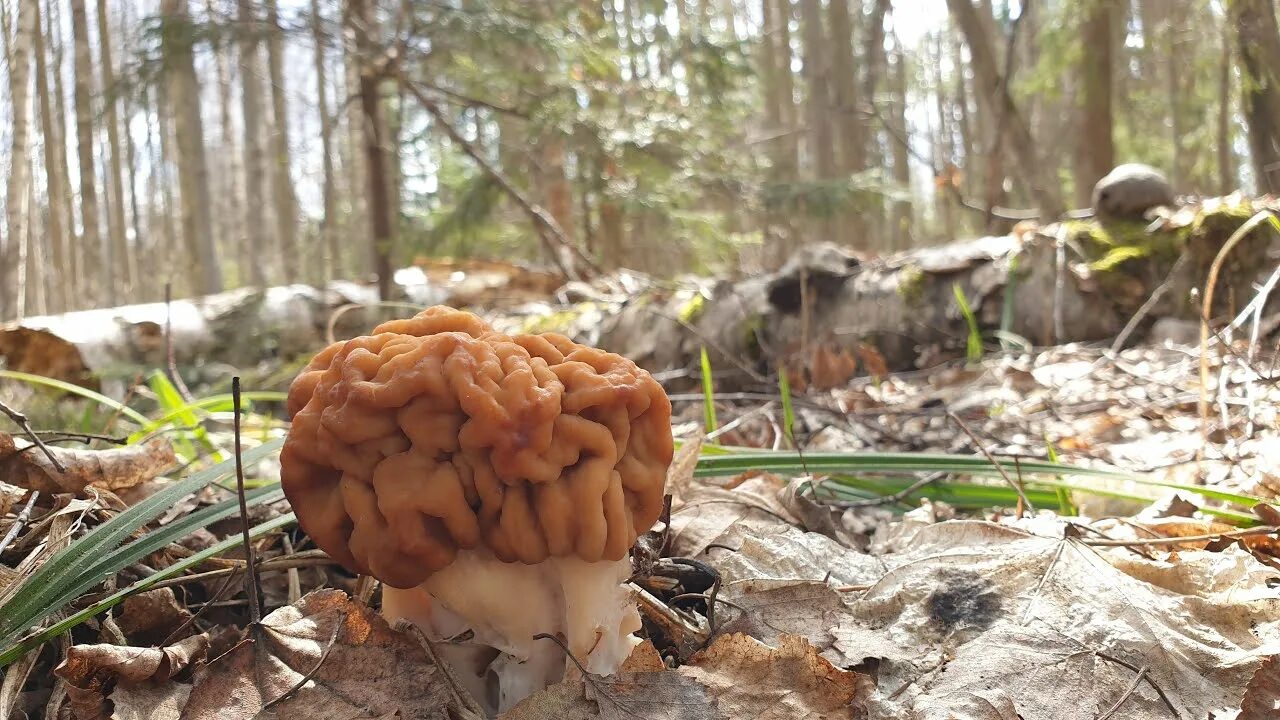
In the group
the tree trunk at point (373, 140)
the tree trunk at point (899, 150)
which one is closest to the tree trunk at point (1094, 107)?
the tree trunk at point (373, 140)

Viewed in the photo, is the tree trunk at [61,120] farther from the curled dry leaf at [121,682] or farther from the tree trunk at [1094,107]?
the curled dry leaf at [121,682]

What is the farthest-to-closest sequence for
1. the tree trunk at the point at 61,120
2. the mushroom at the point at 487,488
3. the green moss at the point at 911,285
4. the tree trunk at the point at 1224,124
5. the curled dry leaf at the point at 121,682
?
1. the tree trunk at the point at 61,120
2. the tree trunk at the point at 1224,124
3. the green moss at the point at 911,285
4. the mushroom at the point at 487,488
5. the curled dry leaf at the point at 121,682

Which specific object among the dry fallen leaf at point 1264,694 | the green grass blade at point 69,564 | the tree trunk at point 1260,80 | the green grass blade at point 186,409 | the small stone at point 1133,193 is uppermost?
the tree trunk at point 1260,80

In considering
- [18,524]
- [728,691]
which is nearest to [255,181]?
[18,524]

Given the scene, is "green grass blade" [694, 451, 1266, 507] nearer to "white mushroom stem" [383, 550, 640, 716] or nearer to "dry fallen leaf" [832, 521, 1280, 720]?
"dry fallen leaf" [832, 521, 1280, 720]

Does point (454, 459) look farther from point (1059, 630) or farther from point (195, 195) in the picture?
point (195, 195)

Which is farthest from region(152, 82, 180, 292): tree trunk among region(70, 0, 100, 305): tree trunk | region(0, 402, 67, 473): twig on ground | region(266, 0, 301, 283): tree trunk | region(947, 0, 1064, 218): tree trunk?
region(0, 402, 67, 473): twig on ground

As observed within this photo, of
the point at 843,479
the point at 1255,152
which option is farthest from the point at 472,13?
the point at 1255,152
